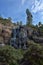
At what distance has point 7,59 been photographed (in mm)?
34281

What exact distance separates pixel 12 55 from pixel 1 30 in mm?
25397

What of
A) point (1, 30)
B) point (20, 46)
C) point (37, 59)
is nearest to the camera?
point (37, 59)

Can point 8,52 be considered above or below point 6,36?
below

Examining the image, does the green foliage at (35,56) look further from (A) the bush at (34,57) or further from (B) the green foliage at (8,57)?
(B) the green foliage at (8,57)

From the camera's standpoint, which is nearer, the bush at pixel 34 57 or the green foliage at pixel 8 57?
the bush at pixel 34 57

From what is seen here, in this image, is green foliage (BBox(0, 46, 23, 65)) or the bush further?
green foliage (BBox(0, 46, 23, 65))

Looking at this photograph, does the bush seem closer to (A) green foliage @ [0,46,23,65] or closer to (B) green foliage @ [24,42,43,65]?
(B) green foliage @ [24,42,43,65]

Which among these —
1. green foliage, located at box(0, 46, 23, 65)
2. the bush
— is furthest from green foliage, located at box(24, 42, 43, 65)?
green foliage, located at box(0, 46, 23, 65)

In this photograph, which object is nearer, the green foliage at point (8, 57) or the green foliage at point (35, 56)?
the green foliage at point (35, 56)

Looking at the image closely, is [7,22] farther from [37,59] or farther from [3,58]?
[37,59]

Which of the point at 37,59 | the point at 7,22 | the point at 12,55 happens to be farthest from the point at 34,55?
the point at 7,22

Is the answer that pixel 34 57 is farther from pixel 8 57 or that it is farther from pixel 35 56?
pixel 8 57

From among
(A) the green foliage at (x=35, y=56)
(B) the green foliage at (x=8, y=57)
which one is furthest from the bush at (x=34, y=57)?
(B) the green foliage at (x=8, y=57)

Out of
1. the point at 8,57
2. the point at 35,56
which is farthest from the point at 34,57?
the point at 8,57
